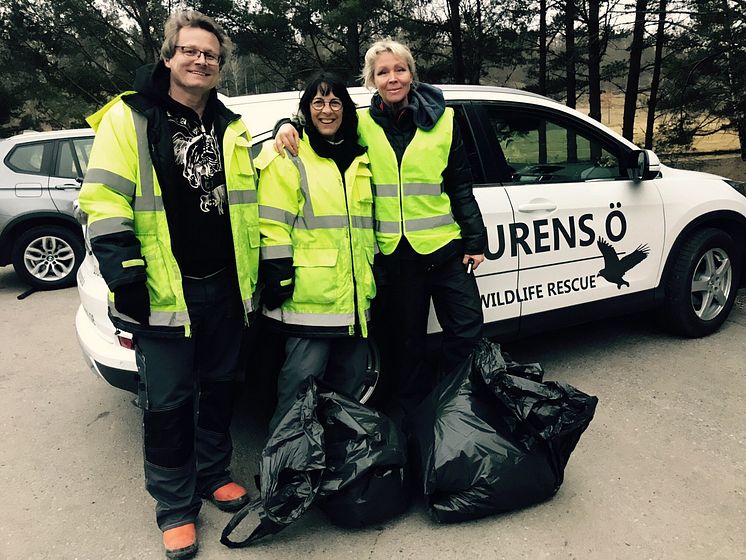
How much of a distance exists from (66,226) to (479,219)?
5534 millimetres

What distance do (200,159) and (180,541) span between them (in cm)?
147

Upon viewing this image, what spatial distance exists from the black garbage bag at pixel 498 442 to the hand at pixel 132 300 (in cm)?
122

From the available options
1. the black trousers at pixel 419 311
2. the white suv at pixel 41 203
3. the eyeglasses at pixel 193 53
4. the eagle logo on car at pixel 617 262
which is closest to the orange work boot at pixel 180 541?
the black trousers at pixel 419 311

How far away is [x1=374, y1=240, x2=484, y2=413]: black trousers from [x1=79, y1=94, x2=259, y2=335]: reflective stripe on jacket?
0.76 metres

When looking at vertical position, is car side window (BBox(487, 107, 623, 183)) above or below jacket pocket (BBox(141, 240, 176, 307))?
above

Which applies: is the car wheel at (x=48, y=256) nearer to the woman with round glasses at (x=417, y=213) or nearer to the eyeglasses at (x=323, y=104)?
the woman with round glasses at (x=417, y=213)

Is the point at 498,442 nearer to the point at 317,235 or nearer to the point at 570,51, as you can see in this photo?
the point at 317,235

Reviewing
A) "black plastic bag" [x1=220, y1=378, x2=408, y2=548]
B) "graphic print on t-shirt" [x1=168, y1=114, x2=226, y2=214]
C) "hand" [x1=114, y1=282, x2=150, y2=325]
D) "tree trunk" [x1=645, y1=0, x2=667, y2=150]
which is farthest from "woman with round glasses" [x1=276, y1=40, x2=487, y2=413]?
"tree trunk" [x1=645, y1=0, x2=667, y2=150]

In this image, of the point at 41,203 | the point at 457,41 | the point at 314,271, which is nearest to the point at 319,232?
the point at 314,271

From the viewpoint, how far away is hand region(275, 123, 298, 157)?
96.6 inches

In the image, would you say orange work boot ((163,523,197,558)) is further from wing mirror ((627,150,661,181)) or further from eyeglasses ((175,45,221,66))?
wing mirror ((627,150,661,181))

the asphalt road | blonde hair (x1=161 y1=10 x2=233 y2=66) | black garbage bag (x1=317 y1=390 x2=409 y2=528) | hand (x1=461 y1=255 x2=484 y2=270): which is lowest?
the asphalt road

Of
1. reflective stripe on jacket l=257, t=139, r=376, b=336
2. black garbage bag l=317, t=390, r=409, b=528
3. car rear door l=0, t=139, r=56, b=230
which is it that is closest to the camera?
black garbage bag l=317, t=390, r=409, b=528

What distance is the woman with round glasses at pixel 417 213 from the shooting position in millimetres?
2723
